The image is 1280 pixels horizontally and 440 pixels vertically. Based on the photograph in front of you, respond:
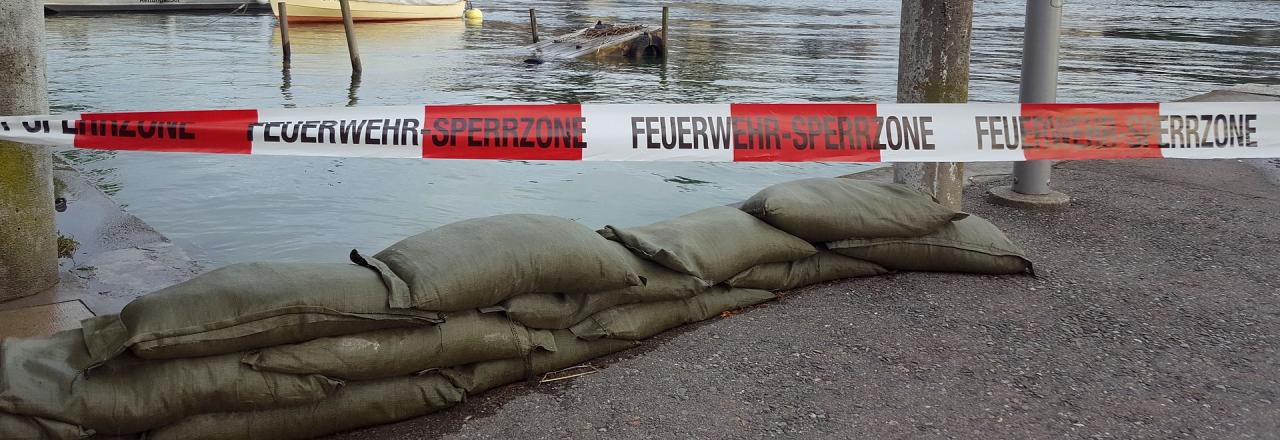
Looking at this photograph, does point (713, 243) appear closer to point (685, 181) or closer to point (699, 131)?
point (699, 131)

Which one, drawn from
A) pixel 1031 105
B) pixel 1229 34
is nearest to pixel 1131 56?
pixel 1229 34

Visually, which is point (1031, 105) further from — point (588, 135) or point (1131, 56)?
point (1131, 56)

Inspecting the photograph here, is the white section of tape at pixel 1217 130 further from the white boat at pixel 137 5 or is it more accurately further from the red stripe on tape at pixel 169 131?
the white boat at pixel 137 5

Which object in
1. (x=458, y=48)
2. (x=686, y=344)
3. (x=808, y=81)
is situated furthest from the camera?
(x=458, y=48)

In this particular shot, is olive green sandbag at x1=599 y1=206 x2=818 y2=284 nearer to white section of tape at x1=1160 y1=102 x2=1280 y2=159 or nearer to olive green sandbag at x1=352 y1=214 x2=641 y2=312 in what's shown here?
olive green sandbag at x1=352 y1=214 x2=641 y2=312

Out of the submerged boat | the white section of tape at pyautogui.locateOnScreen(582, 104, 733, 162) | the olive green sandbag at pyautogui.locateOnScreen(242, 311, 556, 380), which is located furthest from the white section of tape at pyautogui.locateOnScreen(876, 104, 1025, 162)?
the submerged boat

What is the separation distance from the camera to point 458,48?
32.7 metres

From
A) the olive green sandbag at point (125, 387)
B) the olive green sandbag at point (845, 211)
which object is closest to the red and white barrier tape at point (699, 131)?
the olive green sandbag at point (845, 211)

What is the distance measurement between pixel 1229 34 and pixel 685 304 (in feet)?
133

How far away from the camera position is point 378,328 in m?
3.50

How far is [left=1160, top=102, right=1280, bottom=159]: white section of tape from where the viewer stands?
17.3 feet

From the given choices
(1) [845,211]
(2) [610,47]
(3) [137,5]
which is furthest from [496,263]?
(3) [137,5]

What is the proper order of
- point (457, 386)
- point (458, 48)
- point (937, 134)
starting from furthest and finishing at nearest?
Answer: point (458, 48)
point (937, 134)
point (457, 386)

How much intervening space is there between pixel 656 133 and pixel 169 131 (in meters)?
2.11
